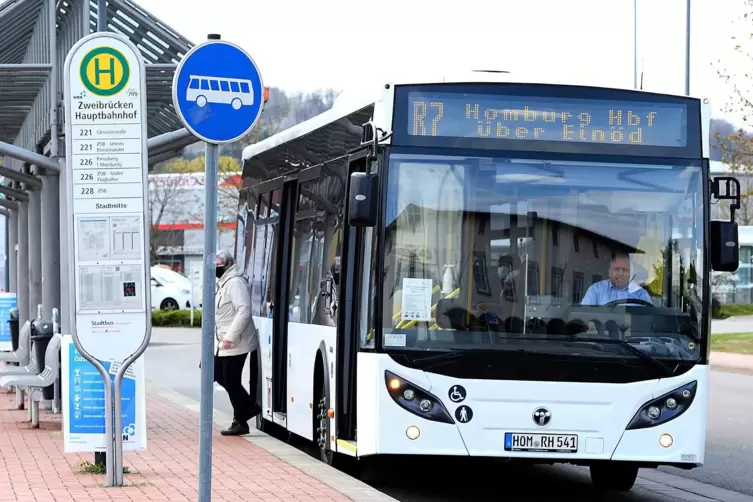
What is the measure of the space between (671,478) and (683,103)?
376cm

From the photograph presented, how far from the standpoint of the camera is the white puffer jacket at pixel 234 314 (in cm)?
1384

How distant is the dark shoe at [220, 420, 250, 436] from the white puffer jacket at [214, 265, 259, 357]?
2.26 ft

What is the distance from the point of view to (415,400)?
378 inches

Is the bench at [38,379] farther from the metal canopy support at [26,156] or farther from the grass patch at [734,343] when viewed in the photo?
the grass patch at [734,343]

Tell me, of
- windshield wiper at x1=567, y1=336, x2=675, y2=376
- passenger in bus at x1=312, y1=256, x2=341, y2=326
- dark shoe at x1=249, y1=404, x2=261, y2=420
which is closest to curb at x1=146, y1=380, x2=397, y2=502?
dark shoe at x1=249, y1=404, x2=261, y2=420

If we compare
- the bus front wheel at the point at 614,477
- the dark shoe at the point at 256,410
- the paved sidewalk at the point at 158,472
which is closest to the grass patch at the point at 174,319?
the paved sidewalk at the point at 158,472

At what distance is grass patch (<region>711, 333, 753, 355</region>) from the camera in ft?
104

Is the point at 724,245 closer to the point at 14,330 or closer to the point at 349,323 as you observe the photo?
the point at 349,323

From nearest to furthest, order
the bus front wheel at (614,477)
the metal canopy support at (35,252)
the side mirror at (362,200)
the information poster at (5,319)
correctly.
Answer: the side mirror at (362,200) → the bus front wheel at (614,477) → the metal canopy support at (35,252) → the information poster at (5,319)

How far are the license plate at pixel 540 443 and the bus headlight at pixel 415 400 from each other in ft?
1.40

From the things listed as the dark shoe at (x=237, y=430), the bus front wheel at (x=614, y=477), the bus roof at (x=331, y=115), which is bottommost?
the bus front wheel at (x=614, y=477)

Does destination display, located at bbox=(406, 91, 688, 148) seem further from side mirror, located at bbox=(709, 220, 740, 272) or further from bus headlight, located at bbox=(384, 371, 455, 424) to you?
bus headlight, located at bbox=(384, 371, 455, 424)

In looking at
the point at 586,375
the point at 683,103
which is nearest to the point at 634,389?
the point at 586,375

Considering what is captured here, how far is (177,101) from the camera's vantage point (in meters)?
7.59
